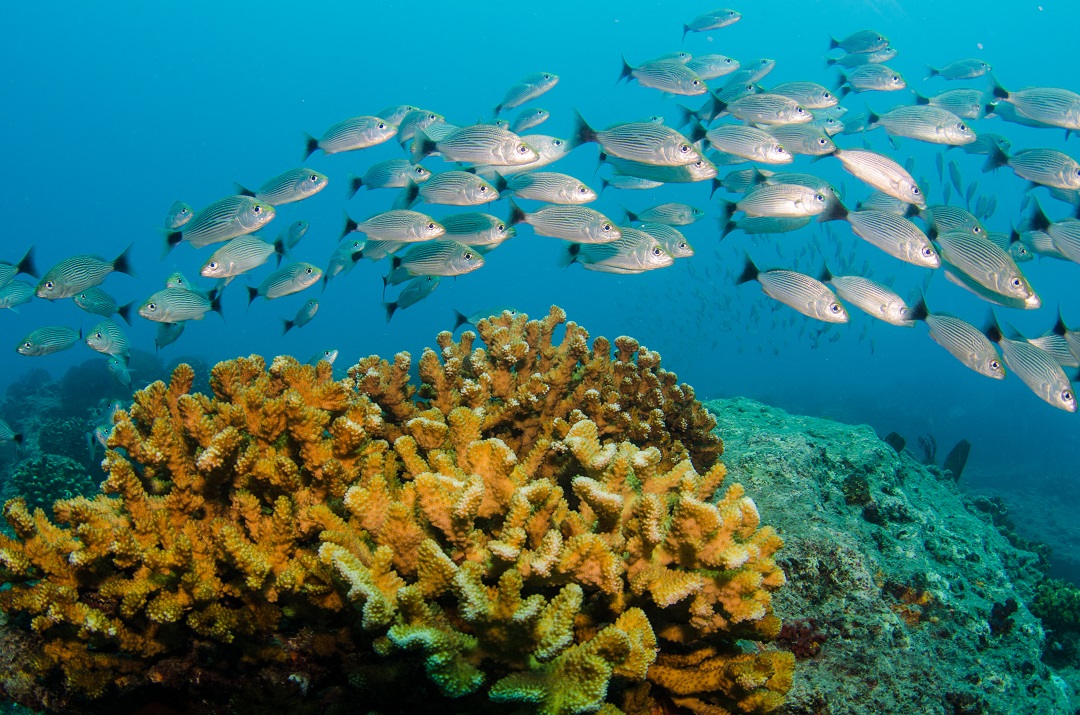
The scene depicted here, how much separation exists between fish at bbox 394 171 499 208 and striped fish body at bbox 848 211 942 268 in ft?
11.5

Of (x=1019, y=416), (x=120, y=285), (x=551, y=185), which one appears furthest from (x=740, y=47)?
(x=120, y=285)

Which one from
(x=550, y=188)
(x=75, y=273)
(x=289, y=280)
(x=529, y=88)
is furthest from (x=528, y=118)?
(x=75, y=273)

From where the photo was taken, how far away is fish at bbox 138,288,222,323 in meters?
5.81

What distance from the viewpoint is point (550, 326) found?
467 cm

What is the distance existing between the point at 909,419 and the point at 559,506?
111 ft

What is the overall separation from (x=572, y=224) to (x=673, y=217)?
2.33m

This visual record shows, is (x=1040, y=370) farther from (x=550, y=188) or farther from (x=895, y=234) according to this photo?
(x=550, y=188)

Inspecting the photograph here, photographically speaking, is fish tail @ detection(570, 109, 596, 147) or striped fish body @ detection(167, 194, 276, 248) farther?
striped fish body @ detection(167, 194, 276, 248)

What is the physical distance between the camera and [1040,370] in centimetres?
398

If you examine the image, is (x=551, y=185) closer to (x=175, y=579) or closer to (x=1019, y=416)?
(x=175, y=579)

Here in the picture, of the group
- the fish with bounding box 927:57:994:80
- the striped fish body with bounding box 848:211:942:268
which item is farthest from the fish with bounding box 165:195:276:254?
the fish with bounding box 927:57:994:80

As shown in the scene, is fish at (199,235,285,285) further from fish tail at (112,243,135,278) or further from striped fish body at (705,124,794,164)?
striped fish body at (705,124,794,164)

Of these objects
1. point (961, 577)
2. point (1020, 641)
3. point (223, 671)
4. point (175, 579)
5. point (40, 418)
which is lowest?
point (40, 418)

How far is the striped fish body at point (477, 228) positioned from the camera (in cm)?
533
